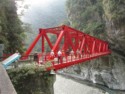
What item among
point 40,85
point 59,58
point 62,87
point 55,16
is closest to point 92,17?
point 62,87

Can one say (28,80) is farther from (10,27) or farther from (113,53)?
(113,53)

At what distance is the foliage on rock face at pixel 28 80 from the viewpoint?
10953 millimetres

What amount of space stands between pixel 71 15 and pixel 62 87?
44.7 ft

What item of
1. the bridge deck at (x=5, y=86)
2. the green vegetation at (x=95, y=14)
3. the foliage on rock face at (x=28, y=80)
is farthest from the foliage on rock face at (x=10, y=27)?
the green vegetation at (x=95, y=14)

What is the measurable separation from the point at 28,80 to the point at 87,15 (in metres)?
27.5

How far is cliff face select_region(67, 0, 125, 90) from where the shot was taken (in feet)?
90.0

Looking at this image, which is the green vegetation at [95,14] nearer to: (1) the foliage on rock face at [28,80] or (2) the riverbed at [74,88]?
(2) the riverbed at [74,88]

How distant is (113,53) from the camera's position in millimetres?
34031

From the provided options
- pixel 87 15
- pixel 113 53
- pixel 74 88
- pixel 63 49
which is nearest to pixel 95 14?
pixel 87 15

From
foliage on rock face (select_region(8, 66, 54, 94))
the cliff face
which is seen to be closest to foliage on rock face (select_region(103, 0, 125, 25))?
the cliff face

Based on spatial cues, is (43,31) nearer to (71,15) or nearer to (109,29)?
(109,29)

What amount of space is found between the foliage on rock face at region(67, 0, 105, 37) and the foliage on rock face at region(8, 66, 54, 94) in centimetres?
2357

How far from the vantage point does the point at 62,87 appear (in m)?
36.3

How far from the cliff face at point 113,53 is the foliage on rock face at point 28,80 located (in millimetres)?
17983
